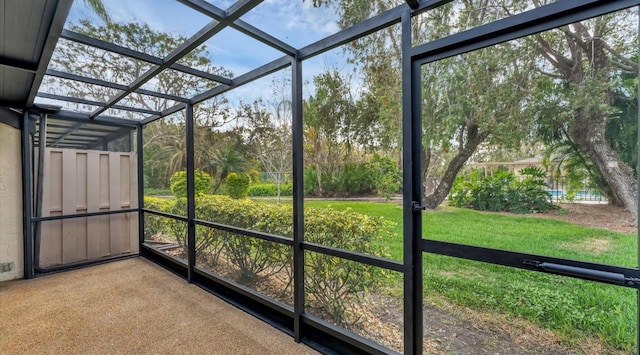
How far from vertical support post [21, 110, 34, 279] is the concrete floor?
25 cm

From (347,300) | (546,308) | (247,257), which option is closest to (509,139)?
(546,308)

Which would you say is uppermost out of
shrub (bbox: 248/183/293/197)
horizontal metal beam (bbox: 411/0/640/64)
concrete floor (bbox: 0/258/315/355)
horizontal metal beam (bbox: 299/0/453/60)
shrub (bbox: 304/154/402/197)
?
horizontal metal beam (bbox: 299/0/453/60)

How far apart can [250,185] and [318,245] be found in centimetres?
130

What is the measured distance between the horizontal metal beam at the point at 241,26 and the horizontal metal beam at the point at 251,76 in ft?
0.50

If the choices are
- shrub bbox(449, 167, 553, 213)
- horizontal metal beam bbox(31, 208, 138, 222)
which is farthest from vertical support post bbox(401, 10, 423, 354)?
horizontal metal beam bbox(31, 208, 138, 222)

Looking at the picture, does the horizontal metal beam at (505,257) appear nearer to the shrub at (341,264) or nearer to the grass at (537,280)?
the grass at (537,280)

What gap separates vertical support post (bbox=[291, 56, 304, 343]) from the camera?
7.73 ft

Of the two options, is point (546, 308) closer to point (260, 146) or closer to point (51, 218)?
point (260, 146)

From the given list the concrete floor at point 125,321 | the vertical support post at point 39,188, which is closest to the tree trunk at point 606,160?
the concrete floor at point 125,321

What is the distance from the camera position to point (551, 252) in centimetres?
135

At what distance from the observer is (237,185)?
335 centimetres

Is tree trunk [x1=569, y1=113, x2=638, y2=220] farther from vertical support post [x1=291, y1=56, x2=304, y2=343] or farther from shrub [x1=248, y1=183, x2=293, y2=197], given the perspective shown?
shrub [x1=248, y1=183, x2=293, y2=197]

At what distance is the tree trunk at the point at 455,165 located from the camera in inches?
62.8

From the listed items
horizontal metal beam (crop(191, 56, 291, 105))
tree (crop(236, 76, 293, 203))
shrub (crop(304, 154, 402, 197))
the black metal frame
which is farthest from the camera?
tree (crop(236, 76, 293, 203))
